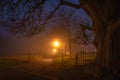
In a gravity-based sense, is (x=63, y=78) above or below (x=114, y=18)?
below

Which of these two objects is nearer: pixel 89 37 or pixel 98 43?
pixel 98 43

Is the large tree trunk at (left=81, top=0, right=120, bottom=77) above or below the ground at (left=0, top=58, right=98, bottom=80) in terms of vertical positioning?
above

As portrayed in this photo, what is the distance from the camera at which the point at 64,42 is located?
55.5 meters

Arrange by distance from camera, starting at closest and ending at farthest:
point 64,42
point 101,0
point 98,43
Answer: point 101,0 < point 98,43 < point 64,42

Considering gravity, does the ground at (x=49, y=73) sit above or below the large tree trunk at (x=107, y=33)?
below

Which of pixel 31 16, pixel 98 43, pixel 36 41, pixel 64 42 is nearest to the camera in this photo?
pixel 98 43

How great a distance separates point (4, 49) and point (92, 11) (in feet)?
195

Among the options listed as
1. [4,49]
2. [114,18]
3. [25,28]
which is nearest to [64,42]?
[4,49]

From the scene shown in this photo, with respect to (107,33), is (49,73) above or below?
below

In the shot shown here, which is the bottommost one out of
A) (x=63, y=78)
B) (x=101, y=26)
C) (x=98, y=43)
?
(x=63, y=78)

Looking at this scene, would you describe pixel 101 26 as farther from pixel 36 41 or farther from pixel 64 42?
pixel 36 41

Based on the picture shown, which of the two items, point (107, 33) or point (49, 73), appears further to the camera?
point (49, 73)

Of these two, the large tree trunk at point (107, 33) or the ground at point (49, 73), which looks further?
the large tree trunk at point (107, 33)

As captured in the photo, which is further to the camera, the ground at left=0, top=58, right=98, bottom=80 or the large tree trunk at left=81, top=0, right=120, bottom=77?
the large tree trunk at left=81, top=0, right=120, bottom=77
